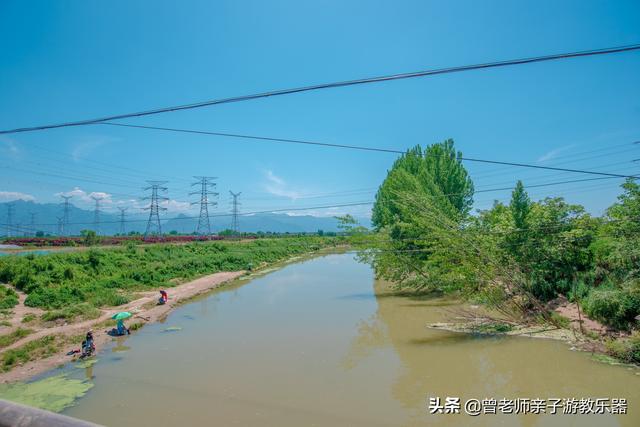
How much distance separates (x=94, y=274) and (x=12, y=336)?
12752 mm

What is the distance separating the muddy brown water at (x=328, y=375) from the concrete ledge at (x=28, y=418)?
8.21 metres

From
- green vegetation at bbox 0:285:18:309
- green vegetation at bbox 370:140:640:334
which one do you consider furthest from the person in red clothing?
green vegetation at bbox 370:140:640:334

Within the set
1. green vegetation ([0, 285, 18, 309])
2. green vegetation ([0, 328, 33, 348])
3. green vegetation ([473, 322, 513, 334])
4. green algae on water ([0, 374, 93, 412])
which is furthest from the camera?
green vegetation ([0, 285, 18, 309])

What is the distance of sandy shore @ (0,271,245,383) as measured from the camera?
1297 centimetres

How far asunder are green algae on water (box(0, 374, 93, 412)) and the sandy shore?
92 centimetres

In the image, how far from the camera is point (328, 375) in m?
11.8

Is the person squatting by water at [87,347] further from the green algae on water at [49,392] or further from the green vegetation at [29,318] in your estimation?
the green vegetation at [29,318]

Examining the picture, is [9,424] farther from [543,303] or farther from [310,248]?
[310,248]

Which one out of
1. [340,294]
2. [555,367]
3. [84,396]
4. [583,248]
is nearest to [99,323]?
[84,396]

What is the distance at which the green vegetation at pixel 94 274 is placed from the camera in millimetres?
21484

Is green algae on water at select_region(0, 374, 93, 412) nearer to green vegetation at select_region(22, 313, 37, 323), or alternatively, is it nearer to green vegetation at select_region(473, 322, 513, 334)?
green vegetation at select_region(22, 313, 37, 323)

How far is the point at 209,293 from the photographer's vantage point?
28500 millimetres

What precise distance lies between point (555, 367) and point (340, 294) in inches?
630

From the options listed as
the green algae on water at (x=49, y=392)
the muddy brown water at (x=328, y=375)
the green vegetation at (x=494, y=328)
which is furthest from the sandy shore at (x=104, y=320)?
the green vegetation at (x=494, y=328)
